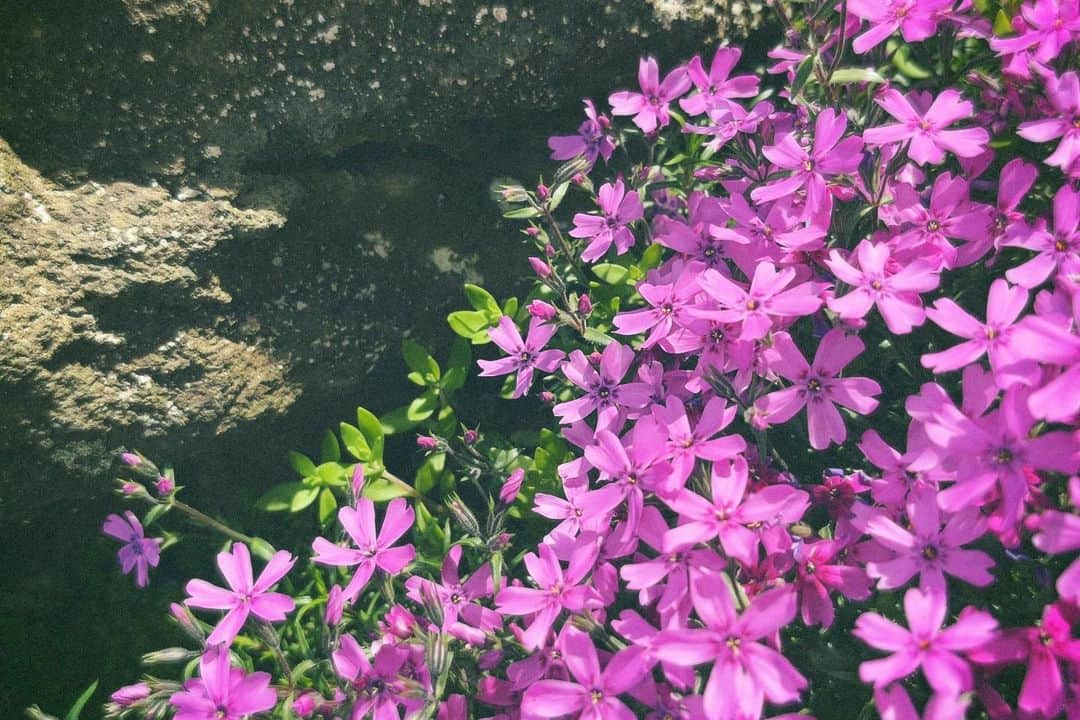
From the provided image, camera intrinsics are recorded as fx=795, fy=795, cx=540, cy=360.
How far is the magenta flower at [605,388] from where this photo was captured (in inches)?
91.8

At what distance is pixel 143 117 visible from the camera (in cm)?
249

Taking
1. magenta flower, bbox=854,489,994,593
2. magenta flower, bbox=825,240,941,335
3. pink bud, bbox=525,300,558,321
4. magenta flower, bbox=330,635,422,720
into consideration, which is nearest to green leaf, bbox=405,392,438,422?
pink bud, bbox=525,300,558,321

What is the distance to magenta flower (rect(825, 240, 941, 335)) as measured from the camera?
200 cm

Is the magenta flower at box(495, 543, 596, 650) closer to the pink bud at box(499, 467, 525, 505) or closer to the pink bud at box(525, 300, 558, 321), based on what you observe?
the pink bud at box(499, 467, 525, 505)

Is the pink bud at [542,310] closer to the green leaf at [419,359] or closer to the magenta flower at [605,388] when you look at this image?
the magenta flower at [605,388]

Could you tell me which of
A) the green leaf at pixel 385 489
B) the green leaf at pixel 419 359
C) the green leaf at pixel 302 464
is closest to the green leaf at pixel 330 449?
the green leaf at pixel 302 464

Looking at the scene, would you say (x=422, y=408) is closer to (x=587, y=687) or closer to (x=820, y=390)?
(x=587, y=687)

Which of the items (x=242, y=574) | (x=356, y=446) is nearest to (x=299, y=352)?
(x=356, y=446)

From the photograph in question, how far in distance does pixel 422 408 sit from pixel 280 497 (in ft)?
2.04

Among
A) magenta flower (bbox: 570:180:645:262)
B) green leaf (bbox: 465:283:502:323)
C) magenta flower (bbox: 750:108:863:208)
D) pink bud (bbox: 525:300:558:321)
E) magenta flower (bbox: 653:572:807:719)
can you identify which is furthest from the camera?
green leaf (bbox: 465:283:502:323)

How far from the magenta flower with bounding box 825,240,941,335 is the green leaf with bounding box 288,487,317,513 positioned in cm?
189

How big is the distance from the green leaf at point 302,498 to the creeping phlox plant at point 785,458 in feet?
0.21

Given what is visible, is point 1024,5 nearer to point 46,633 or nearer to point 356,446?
point 356,446

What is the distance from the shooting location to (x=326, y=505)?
2.85 m
